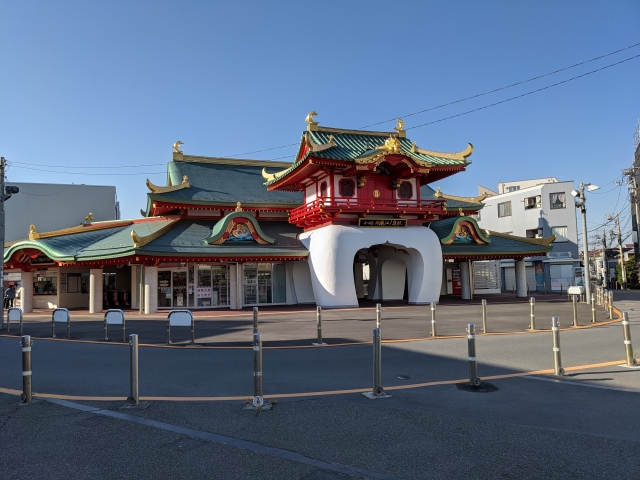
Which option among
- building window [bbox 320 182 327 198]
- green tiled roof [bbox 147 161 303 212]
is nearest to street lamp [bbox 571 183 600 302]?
building window [bbox 320 182 327 198]

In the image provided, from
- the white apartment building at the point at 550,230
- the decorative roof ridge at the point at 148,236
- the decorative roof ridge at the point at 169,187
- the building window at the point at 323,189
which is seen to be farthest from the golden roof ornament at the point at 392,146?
the white apartment building at the point at 550,230

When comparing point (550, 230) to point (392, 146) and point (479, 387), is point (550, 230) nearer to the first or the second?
point (392, 146)

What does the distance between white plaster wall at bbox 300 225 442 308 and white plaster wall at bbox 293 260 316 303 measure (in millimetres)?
1828

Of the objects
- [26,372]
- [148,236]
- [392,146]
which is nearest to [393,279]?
[392,146]

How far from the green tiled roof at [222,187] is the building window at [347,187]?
188 inches

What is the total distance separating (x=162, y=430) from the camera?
5395mm

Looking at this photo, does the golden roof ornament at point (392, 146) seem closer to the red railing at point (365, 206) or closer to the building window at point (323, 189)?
the red railing at point (365, 206)

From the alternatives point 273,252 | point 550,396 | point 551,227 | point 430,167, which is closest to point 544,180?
point 551,227

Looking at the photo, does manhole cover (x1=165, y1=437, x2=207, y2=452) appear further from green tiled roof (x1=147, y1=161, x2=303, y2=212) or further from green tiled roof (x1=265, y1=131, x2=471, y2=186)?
green tiled roof (x1=147, y1=161, x2=303, y2=212)

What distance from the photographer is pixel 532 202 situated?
46125 millimetres

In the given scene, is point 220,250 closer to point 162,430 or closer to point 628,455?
point 162,430

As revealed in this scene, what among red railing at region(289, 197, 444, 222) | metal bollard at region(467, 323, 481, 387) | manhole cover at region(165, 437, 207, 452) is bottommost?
manhole cover at region(165, 437, 207, 452)

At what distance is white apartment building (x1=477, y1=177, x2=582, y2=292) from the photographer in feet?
143

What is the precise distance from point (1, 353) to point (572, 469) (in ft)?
40.5
